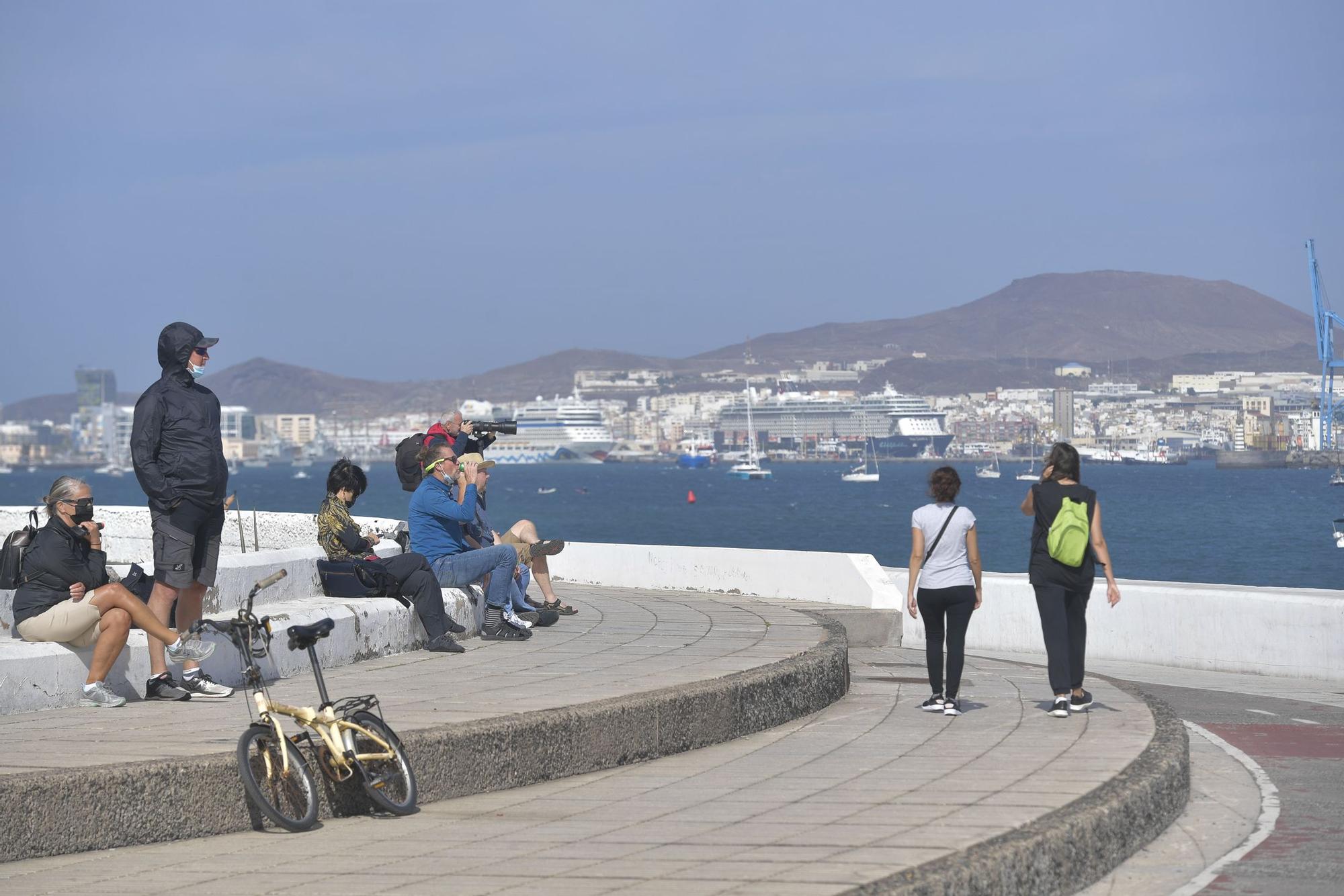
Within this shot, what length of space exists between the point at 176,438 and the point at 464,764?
7.04 ft

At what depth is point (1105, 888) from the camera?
5555mm

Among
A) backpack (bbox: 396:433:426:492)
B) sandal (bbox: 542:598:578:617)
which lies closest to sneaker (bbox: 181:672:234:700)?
sandal (bbox: 542:598:578:617)

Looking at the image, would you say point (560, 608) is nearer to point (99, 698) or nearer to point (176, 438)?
point (176, 438)

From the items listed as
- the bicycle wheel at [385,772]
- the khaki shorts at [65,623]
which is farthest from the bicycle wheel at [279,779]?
the khaki shorts at [65,623]

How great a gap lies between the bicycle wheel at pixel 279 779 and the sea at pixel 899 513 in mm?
14016

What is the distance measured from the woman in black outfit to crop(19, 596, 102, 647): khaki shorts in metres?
4.48

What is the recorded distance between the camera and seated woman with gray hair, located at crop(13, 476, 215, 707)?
6.65m

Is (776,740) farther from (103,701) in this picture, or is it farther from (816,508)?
(816,508)

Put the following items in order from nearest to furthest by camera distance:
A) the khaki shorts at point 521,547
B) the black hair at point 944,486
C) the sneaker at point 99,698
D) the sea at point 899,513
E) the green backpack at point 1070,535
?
1. the sneaker at point 99,698
2. the green backpack at point 1070,535
3. the black hair at point 944,486
4. the khaki shorts at point 521,547
5. the sea at point 899,513

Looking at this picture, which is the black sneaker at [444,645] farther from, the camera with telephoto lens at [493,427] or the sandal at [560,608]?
the camera with telephoto lens at [493,427]

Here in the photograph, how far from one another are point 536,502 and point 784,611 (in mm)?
103841

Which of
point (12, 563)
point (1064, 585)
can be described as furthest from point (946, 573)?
point (12, 563)

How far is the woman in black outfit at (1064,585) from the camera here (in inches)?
317

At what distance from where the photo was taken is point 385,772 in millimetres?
5734
